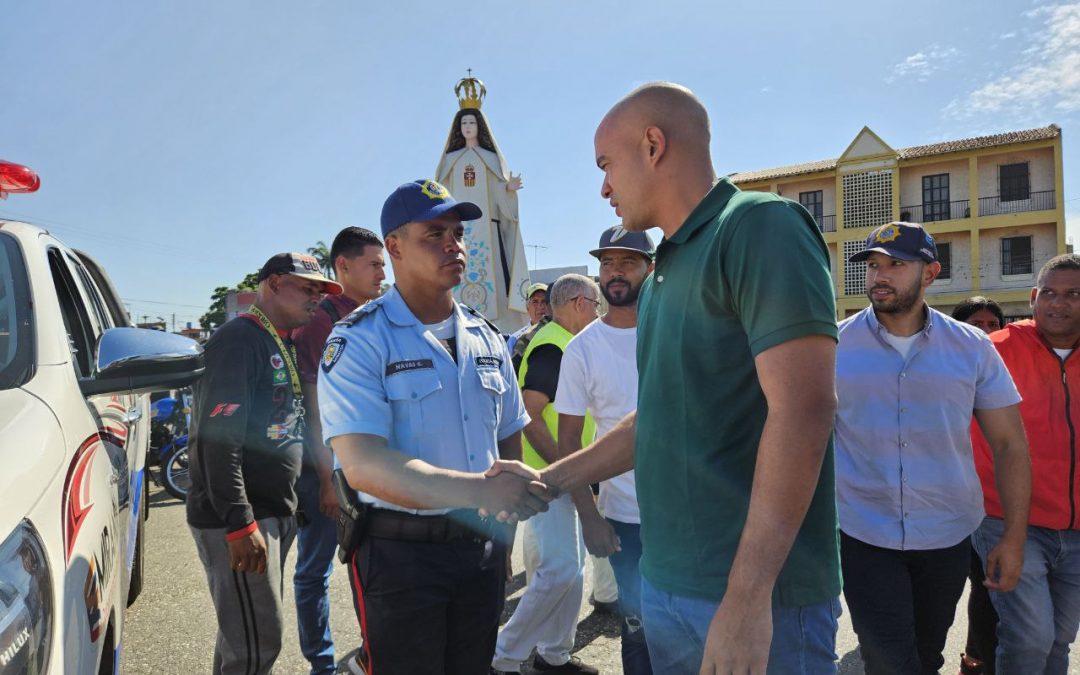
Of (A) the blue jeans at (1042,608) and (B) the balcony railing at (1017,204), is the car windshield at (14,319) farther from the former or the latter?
(B) the balcony railing at (1017,204)

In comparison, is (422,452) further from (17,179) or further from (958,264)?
(958,264)

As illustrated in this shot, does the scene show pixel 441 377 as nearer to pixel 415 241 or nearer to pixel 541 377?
pixel 415 241

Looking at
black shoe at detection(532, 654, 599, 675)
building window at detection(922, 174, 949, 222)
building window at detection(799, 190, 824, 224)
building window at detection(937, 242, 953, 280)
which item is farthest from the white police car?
building window at detection(922, 174, 949, 222)

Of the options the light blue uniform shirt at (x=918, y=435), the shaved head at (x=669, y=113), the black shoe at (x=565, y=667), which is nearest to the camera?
the shaved head at (x=669, y=113)

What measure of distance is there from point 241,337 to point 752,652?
247 centimetres

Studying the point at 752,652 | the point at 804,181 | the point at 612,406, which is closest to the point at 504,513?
the point at 752,652

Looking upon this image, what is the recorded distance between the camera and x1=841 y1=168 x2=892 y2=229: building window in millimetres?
27469

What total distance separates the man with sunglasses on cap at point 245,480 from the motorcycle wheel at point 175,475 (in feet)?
16.8

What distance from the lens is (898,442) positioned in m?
2.67

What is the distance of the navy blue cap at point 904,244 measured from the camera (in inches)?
112

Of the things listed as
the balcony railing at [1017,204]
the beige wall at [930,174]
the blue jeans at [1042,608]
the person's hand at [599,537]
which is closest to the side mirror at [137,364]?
the person's hand at [599,537]

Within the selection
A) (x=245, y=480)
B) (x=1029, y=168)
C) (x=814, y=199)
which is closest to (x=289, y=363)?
(x=245, y=480)

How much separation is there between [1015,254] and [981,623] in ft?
95.1

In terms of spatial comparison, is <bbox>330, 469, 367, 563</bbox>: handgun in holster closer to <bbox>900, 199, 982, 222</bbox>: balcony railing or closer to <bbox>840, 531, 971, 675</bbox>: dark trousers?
<bbox>840, 531, 971, 675</bbox>: dark trousers
